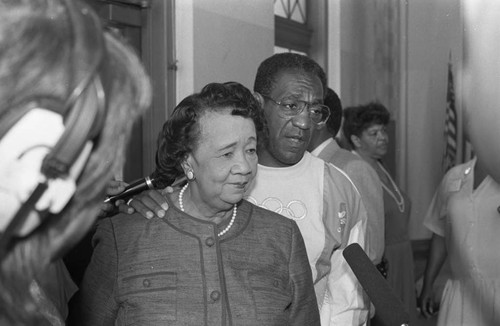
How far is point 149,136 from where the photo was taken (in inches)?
125

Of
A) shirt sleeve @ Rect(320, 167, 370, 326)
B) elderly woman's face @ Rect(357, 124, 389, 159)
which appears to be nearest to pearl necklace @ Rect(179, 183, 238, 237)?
shirt sleeve @ Rect(320, 167, 370, 326)

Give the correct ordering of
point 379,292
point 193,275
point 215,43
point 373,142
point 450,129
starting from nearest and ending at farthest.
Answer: point 379,292
point 193,275
point 215,43
point 373,142
point 450,129

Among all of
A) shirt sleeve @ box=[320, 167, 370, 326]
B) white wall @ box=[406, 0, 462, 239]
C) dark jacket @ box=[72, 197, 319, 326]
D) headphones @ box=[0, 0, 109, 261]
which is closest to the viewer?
headphones @ box=[0, 0, 109, 261]

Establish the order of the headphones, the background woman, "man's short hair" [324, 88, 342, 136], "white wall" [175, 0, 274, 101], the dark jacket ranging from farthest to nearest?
"man's short hair" [324, 88, 342, 136], "white wall" [175, 0, 274, 101], the background woman, the dark jacket, the headphones

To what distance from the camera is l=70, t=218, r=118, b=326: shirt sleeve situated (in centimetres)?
172

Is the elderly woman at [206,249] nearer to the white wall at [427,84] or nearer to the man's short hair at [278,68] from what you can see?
the man's short hair at [278,68]

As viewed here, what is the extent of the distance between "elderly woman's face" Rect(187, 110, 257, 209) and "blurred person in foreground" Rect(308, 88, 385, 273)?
0.90 meters

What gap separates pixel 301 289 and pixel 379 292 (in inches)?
21.4

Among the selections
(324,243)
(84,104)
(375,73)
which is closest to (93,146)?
(84,104)

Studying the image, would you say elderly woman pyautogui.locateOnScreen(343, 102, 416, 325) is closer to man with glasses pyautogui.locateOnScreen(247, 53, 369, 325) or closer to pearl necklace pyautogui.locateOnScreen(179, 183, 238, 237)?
man with glasses pyautogui.locateOnScreen(247, 53, 369, 325)

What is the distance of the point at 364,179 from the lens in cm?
293

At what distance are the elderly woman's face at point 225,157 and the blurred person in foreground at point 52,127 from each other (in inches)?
44.5

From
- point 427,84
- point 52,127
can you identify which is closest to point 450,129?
point 427,84

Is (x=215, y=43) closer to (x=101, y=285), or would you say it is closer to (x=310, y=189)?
(x=310, y=189)
